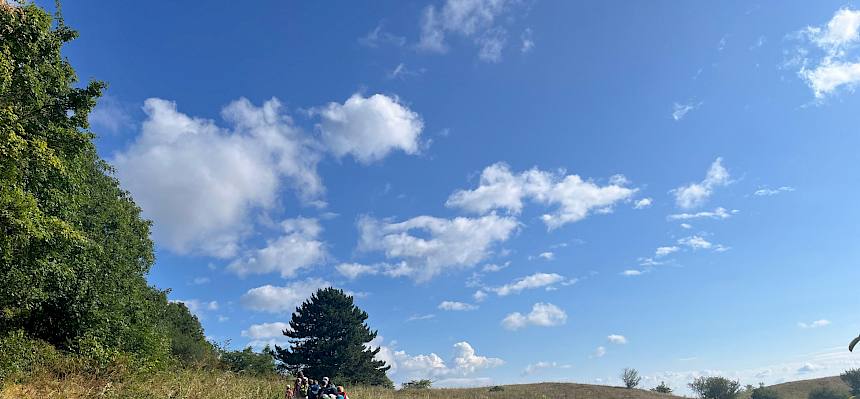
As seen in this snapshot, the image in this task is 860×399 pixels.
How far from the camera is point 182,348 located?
43.6m

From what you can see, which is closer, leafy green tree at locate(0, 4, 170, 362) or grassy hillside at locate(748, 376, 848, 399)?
→ leafy green tree at locate(0, 4, 170, 362)

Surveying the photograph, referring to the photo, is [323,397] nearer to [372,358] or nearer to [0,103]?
[0,103]

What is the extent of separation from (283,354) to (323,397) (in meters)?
38.2

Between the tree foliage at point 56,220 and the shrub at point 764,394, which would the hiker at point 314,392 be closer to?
the tree foliage at point 56,220

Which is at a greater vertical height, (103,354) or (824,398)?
(103,354)

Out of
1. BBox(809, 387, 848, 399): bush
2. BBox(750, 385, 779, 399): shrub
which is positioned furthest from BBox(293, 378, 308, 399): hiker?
BBox(750, 385, 779, 399): shrub

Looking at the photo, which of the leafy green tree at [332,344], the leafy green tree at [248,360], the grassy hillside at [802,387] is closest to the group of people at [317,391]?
the leafy green tree at [248,360]

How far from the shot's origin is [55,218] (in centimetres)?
1558

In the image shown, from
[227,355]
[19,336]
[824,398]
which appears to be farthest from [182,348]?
[824,398]

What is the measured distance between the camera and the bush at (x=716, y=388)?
168ft

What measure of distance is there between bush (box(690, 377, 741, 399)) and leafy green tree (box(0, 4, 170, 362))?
5062cm

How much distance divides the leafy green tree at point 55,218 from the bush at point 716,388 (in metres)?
50.6

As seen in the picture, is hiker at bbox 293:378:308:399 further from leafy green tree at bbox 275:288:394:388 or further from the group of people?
leafy green tree at bbox 275:288:394:388

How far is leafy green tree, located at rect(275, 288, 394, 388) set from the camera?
5028 cm
